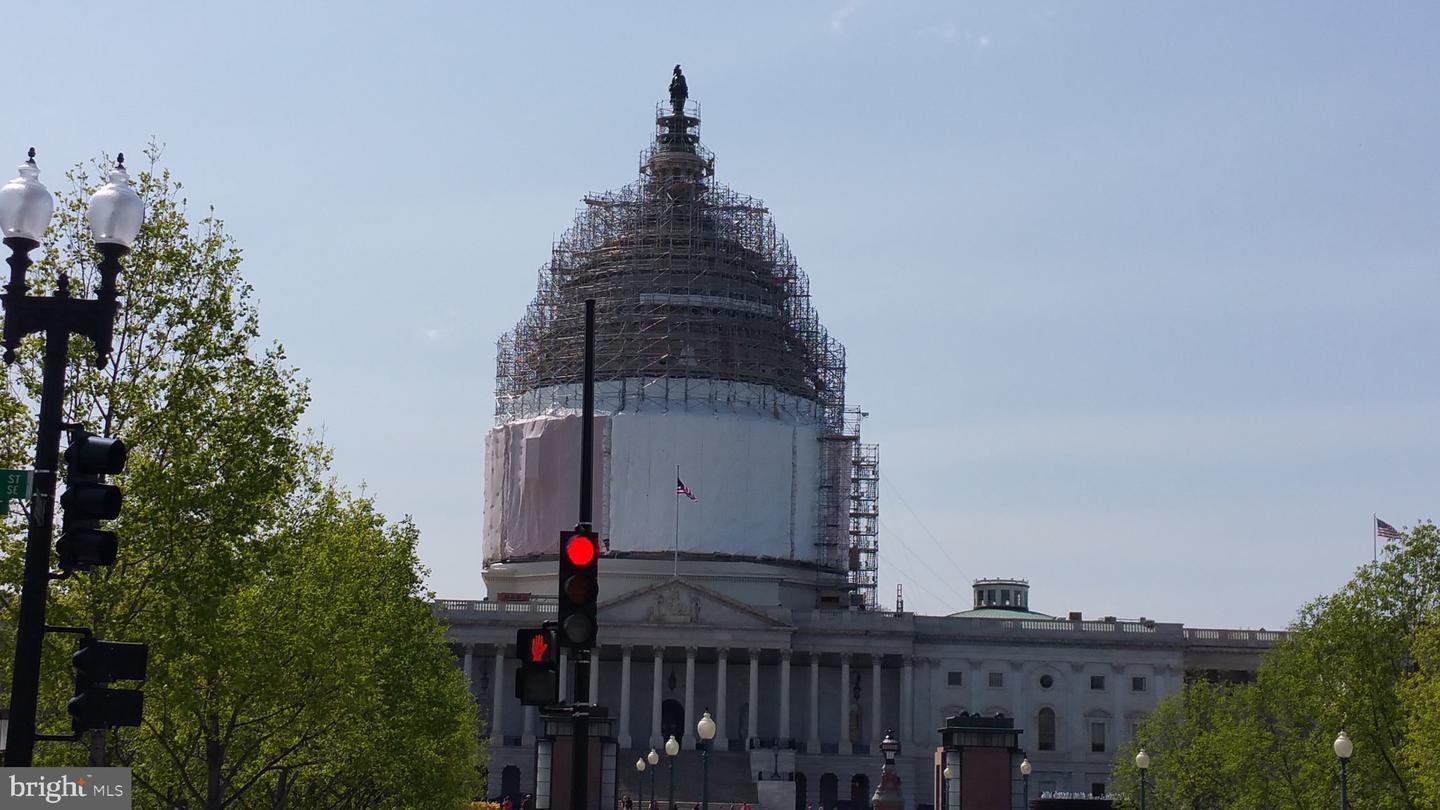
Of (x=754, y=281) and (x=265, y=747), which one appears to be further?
(x=754, y=281)

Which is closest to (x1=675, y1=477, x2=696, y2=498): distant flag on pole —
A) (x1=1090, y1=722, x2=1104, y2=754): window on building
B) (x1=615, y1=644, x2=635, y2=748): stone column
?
(x1=615, y1=644, x2=635, y2=748): stone column

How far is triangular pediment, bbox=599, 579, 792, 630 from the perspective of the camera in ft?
477

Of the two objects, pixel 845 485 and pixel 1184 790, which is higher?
pixel 845 485

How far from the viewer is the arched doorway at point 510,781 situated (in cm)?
14238

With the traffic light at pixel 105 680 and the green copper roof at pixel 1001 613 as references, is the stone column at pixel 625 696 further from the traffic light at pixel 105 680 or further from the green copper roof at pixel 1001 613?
the traffic light at pixel 105 680

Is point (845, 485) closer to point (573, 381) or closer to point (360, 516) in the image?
point (573, 381)

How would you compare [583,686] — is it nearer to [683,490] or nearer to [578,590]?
[578,590]

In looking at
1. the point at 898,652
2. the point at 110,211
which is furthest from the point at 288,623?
the point at 898,652

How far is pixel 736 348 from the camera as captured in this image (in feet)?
510

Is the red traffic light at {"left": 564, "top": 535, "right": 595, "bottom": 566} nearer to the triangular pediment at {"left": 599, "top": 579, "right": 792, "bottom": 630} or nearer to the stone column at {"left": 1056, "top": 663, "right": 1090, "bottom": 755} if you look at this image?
the triangular pediment at {"left": 599, "top": 579, "right": 792, "bottom": 630}

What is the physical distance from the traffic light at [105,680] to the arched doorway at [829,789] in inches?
4838

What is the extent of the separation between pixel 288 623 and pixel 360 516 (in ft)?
68.4

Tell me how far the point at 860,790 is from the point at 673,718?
50.7 feet

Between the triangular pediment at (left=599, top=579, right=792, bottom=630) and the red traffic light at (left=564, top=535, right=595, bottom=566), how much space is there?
120m
